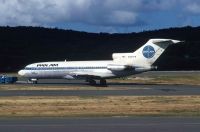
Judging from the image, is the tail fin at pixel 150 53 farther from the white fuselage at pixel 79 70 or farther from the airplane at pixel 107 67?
the white fuselage at pixel 79 70

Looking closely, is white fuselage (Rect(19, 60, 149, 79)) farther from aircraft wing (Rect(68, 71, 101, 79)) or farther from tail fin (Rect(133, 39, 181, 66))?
tail fin (Rect(133, 39, 181, 66))

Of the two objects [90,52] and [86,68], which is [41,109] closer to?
[86,68]

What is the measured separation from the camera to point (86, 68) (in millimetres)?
70875

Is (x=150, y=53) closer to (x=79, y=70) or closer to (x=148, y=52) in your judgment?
(x=148, y=52)

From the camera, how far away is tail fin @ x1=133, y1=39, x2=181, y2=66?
70.7 m

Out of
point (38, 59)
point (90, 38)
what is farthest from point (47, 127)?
point (90, 38)

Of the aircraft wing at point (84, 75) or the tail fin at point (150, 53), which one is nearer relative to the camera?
the aircraft wing at point (84, 75)

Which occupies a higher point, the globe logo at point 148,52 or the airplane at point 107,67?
the globe logo at point 148,52

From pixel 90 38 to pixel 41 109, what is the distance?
150 metres

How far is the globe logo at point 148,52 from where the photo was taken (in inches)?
2790

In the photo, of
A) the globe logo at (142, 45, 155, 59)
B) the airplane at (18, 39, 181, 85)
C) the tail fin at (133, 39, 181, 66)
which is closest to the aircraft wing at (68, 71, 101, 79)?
the airplane at (18, 39, 181, 85)

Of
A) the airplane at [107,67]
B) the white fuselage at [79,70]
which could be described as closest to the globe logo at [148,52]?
the airplane at [107,67]

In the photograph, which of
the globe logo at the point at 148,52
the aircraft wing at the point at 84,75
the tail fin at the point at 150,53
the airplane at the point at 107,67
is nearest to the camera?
the aircraft wing at the point at 84,75

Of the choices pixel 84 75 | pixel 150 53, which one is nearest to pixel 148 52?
pixel 150 53
